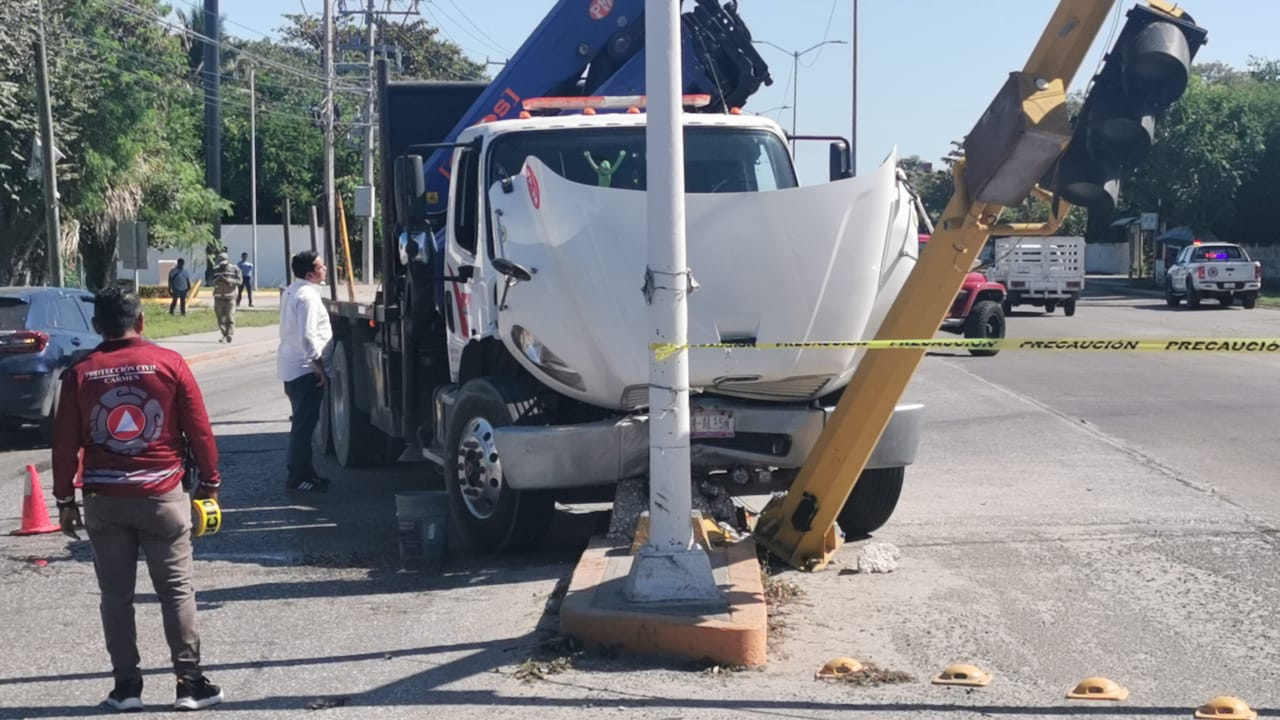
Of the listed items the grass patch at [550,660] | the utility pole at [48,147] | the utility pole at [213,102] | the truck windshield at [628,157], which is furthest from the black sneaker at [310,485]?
the utility pole at [213,102]

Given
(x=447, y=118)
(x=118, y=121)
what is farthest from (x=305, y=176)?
(x=447, y=118)

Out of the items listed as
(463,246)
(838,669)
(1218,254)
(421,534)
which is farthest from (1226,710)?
(1218,254)

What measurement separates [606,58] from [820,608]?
224 inches

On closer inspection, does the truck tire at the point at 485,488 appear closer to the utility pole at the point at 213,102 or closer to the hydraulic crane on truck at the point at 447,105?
the hydraulic crane on truck at the point at 447,105

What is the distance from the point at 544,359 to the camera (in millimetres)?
8031

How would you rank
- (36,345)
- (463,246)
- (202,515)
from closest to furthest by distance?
1. (202,515)
2. (463,246)
3. (36,345)

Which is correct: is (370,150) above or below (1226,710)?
above

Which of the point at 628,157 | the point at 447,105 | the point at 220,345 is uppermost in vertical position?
the point at 447,105

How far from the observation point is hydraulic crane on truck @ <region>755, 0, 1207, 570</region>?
627 centimetres

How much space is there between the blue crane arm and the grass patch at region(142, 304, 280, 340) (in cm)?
2211

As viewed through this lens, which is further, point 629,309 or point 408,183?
point 408,183

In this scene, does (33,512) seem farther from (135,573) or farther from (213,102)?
(213,102)

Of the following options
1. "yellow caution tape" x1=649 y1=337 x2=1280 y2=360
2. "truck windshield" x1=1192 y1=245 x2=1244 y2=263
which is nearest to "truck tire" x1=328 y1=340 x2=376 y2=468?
"yellow caution tape" x1=649 y1=337 x2=1280 y2=360

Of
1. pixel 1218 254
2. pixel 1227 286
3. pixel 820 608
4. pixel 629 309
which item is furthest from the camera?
pixel 1218 254
